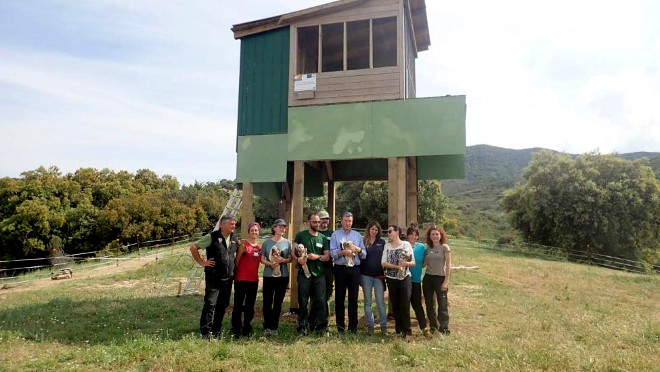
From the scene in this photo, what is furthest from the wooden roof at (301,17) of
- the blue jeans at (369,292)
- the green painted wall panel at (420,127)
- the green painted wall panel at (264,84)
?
the blue jeans at (369,292)

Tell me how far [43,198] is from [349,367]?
140ft

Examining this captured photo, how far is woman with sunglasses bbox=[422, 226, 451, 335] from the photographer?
7230mm

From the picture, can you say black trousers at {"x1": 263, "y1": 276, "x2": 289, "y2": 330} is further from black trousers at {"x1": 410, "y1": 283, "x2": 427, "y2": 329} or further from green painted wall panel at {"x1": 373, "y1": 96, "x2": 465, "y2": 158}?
green painted wall panel at {"x1": 373, "y1": 96, "x2": 465, "y2": 158}

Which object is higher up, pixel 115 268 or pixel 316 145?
pixel 316 145

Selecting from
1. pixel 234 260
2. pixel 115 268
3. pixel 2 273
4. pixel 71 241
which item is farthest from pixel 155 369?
pixel 71 241

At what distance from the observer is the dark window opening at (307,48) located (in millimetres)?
10336

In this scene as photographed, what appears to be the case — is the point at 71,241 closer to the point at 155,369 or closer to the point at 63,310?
the point at 63,310

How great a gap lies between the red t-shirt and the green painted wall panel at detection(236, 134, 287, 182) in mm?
2901

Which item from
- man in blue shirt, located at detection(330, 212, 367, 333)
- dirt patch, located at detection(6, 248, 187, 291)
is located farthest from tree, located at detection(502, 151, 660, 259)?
man in blue shirt, located at detection(330, 212, 367, 333)

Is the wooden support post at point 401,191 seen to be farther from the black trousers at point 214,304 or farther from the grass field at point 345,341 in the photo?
the black trousers at point 214,304

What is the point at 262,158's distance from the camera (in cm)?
993

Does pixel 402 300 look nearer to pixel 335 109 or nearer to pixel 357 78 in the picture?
pixel 335 109

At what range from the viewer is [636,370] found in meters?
5.02

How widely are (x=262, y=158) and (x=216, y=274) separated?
12.4 ft
